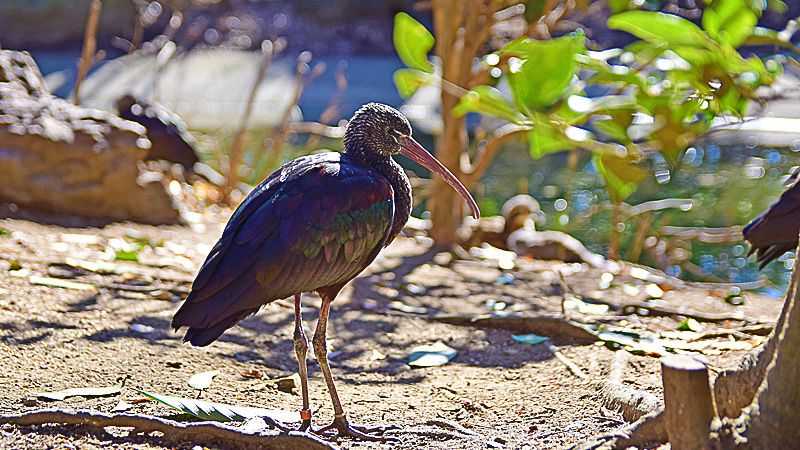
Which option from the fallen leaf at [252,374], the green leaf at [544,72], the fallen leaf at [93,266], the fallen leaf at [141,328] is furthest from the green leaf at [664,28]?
the fallen leaf at [93,266]

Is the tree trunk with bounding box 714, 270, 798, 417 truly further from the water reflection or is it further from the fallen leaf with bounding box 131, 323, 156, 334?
the water reflection

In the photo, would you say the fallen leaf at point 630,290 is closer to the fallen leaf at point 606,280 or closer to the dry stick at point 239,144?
the fallen leaf at point 606,280

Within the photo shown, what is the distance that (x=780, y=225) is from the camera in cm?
459

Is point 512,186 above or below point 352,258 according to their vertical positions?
below

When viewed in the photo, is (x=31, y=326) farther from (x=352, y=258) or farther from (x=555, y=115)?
(x=555, y=115)

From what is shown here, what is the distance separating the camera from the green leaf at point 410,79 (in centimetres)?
584

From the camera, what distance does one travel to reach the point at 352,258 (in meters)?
3.76

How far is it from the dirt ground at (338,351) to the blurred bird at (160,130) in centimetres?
276

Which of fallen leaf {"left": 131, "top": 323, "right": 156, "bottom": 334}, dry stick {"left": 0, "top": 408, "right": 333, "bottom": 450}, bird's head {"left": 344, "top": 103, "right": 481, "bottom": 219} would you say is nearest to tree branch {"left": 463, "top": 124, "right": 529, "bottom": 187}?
bird's head {"left": 344, "top": 103, "right": 481, "bottom": 219}

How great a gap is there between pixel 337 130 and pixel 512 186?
4.67 metres

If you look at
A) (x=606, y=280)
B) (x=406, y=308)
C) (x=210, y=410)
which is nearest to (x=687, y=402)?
(x=210, y=410)

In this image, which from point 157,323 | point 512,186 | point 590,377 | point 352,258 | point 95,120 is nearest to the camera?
point 352,258

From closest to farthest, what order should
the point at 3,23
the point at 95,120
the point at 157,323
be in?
the point at 157,323
the point at 95,120
the point at 3,23

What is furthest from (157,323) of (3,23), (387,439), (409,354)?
(3,23)
